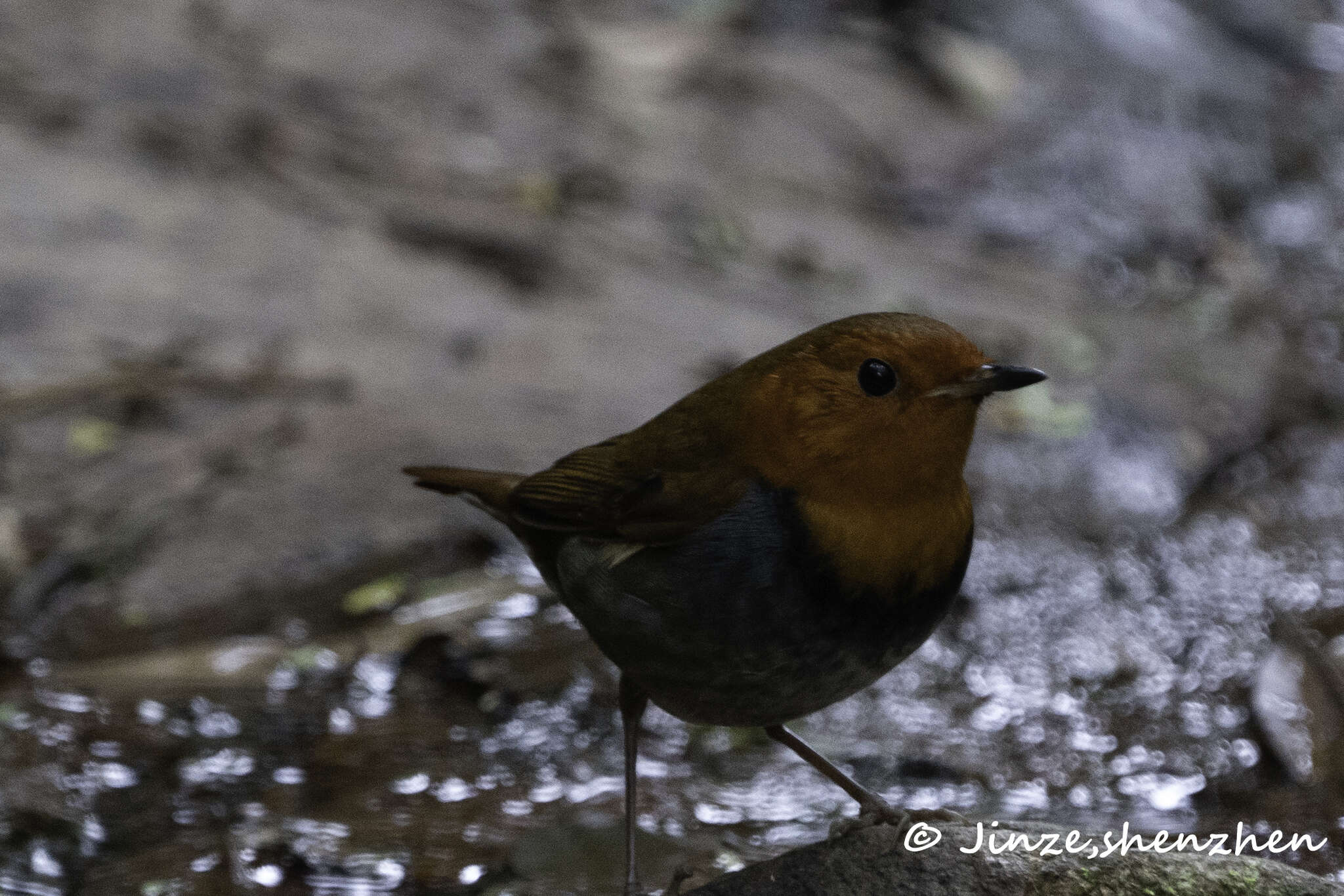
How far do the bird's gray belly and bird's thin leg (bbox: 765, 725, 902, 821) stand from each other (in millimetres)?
247

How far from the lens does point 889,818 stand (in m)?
2.82

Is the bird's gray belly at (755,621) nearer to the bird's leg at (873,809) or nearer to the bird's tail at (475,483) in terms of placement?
the bird's leg at (873,809)

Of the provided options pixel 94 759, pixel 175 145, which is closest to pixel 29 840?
pixel 94 759

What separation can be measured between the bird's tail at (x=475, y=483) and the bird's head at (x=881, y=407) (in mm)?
825

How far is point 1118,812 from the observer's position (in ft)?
11.0

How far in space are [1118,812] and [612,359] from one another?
273cm

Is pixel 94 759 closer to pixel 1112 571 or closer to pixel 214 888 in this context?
pixel 214 888

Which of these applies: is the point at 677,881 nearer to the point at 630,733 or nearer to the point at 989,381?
the point at 630,733

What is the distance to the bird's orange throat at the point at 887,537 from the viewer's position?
8.36ft

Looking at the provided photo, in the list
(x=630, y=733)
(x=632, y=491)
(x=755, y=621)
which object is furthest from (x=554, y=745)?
(x=755, y=621)

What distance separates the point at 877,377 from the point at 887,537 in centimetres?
29

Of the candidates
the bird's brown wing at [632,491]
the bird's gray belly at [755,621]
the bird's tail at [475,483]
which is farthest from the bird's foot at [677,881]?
the bird's tail at [475,483]

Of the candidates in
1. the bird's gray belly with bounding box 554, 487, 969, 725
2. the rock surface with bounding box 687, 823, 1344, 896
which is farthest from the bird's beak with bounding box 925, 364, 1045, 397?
the rock surface with bounding box 687, 823, 1344, 896

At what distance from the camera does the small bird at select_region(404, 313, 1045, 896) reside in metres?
2.55
